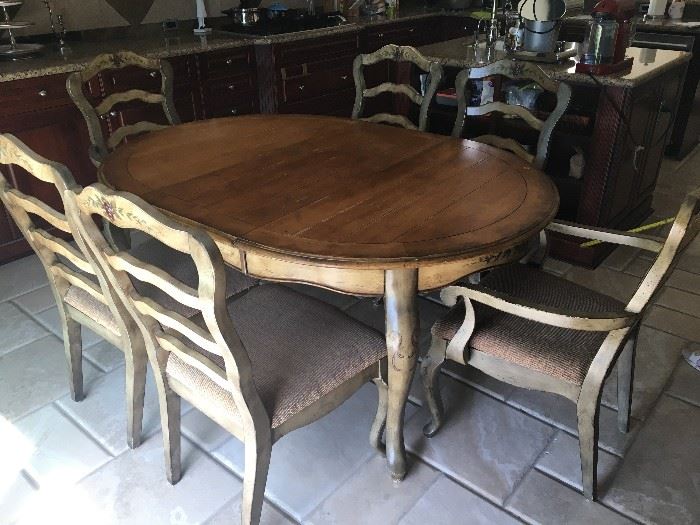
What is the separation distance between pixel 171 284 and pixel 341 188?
2.10 feet

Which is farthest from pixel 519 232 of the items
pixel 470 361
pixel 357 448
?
pixel 357 448

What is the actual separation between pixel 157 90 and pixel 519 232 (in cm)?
241

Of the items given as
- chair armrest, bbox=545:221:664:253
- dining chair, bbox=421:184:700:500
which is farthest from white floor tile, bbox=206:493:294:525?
chair armrest, bbox=545:221:664:253

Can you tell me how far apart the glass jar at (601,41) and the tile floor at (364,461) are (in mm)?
1235

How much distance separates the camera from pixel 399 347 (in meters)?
1.41

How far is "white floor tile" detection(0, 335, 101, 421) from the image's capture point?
1.94 m

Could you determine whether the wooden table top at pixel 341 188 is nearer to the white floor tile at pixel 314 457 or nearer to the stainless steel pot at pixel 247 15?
the white floor tile at pixel 314 457

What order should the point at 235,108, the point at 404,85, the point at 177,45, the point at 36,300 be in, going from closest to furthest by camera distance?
the point at 404,85 → the point at 36,300 → the point at 177,45 → the point at 235,108

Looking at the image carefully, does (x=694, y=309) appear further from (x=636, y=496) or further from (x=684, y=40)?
(x=684, y=40)

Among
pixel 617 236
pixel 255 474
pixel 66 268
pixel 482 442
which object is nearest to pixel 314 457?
pixel 255 474

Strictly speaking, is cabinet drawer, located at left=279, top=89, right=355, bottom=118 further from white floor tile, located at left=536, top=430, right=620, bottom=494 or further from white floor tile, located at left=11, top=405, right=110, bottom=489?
white floor tile, located at left=536, top=430, right=620, bottom=494

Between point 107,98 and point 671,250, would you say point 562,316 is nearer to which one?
point 671,250

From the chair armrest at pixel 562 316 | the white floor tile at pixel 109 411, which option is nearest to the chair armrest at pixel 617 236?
the chair armrest at pixel 562 316

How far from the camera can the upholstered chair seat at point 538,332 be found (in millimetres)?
1444
